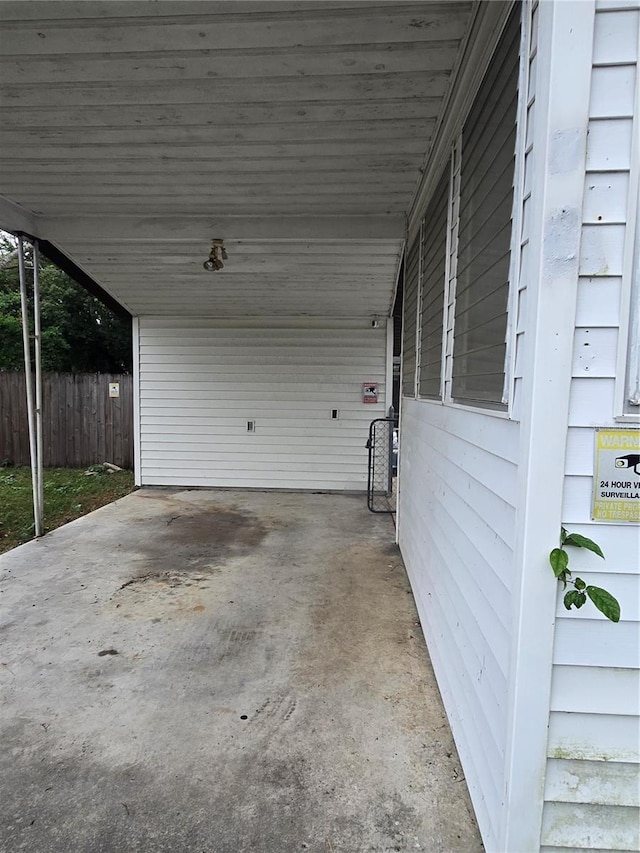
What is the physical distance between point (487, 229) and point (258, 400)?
17.1ft

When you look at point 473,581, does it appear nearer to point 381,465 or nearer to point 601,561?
point 601,561

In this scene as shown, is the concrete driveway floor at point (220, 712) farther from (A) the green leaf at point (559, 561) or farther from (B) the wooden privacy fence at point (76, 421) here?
(B) the wooden privacy fence at point (76, 421)

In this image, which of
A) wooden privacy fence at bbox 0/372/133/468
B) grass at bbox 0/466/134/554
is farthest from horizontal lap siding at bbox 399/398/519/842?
wooden privacy fence at bbox 0/372/133/468

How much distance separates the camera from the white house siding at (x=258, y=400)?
6.50 meters

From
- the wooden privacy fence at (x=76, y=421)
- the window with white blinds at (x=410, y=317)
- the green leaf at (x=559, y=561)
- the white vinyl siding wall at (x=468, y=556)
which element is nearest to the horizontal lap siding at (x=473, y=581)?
the white vinyl siding wall at (x=468, y=556)

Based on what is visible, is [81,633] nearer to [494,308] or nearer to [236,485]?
[494,308]

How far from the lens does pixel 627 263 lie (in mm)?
1086

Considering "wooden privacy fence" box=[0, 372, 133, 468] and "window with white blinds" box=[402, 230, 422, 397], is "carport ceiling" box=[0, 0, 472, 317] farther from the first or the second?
"wooden privacy fence" box=[0, 372, 133, 468]

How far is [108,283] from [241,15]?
436 cm

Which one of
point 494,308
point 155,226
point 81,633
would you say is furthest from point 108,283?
point 494,308

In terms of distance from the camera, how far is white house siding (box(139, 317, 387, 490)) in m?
6.50

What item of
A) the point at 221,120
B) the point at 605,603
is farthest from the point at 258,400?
the point at 605,603

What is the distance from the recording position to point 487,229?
1604mm

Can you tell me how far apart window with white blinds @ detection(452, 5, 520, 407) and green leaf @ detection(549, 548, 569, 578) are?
476 mm
